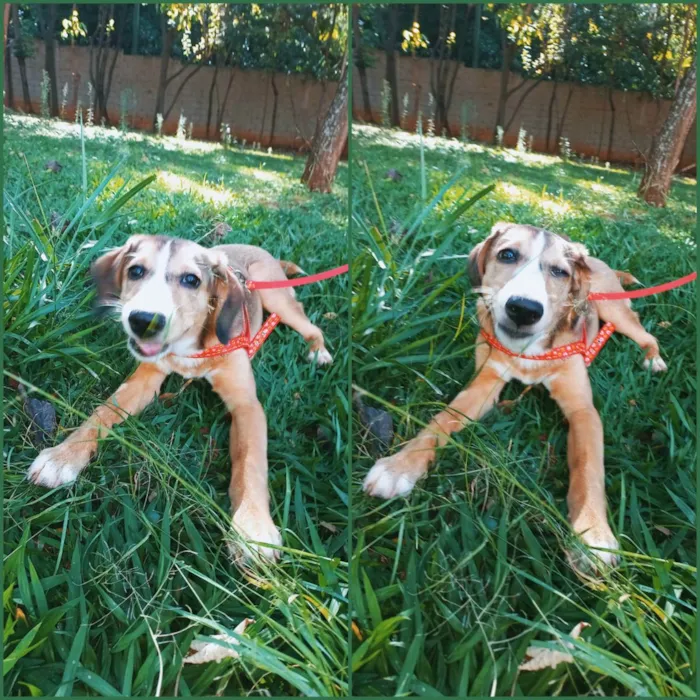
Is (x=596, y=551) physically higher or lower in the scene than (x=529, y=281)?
lower

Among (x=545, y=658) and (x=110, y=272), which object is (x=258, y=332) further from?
(x=545, y=658)

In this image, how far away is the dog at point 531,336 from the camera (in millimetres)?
1975

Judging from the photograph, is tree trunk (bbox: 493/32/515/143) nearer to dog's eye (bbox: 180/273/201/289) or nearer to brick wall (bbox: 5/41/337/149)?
brick wall (bbox: 5/41/337/149)

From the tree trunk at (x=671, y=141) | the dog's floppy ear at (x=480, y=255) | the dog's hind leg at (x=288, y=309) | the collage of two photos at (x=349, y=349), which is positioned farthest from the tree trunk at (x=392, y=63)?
the tree trunk at (x=671, y=141)

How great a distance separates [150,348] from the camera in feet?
6.86

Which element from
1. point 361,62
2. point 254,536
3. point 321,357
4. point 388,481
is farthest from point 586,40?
point 254,536

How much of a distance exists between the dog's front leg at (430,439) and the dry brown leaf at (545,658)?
0.59 metres

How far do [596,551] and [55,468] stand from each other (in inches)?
68.4

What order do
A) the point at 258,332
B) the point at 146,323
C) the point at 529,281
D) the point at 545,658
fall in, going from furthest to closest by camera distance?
the point at 258,332
the point at 146,323
the point at 529,281
the point at 545,658

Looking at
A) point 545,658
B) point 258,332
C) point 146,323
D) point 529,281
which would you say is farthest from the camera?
point 258,332

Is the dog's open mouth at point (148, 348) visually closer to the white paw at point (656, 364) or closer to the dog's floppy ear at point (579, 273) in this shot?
the dog's floppy ear at point (579, 273)

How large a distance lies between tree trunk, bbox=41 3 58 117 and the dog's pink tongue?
0.95 metres

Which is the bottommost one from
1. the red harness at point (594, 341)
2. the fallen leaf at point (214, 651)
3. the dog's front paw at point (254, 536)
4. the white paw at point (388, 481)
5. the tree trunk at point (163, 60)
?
the fallen leaf at point (214, 651)

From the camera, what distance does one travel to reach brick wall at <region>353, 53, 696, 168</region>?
2088 mm
